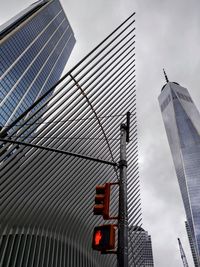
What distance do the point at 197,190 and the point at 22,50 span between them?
108 m

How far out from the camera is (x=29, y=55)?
117m

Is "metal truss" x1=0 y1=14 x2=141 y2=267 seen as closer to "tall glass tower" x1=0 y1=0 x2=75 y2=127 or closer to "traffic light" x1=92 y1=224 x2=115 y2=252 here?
"traffic light" x1=92 y1=224 x2=115 y2=252

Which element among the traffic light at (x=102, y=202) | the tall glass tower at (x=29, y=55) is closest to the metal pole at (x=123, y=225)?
the traffic light at (x=102, y=202)

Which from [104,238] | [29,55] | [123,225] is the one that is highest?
[29,55]

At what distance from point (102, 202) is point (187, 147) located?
15189cm

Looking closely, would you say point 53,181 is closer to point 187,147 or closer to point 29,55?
point 29,55

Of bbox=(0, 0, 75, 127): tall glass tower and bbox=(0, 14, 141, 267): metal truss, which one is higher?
bbox=(0, 0, 75, 127): tall glass tower

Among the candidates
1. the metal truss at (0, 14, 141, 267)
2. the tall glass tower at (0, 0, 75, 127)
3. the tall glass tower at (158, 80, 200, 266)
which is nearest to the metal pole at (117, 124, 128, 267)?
the metal truss at (0, 14, 141, 267)

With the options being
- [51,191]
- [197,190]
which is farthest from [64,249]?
[197,190]

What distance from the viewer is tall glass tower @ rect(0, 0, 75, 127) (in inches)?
3895

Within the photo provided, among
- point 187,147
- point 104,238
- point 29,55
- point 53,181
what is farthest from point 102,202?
point 187,147

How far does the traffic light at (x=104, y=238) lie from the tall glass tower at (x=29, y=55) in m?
91.2

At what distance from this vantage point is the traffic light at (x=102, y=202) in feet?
22.0

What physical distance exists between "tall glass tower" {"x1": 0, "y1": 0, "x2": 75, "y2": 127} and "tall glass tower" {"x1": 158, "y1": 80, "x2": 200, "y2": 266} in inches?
2784
